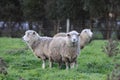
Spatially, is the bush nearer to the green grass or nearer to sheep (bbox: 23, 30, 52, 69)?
the green grass

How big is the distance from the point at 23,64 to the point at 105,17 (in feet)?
60.1

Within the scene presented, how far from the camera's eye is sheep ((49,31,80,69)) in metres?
11.3

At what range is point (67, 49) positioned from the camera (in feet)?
37.6

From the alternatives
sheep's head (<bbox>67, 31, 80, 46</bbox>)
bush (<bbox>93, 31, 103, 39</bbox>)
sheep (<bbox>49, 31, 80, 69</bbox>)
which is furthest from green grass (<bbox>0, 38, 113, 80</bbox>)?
bush (<bbox>93, 31, 103, 39</bbox>)

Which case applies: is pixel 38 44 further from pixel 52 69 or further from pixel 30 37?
pixel 52 69

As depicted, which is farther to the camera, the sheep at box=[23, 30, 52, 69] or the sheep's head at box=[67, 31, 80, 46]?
the sheep at box=[23, 30, 52, 69]

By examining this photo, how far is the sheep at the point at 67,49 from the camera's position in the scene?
37.2 ft

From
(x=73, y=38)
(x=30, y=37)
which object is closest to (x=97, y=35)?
(x=30, y=37)

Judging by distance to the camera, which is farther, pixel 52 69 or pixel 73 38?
pixel 52 69

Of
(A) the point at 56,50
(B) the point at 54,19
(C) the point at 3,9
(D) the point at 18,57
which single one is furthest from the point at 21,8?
(A) the point at 56,50

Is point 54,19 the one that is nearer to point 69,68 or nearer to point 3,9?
point 3,9

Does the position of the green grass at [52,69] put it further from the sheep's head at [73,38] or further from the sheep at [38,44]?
the sheep's head at [73,38]

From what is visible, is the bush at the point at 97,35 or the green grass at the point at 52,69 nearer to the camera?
the green grass at the point at 52,69

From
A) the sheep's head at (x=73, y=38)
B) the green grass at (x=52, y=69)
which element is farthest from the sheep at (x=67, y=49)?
the green grass at (x=52, y=69)
